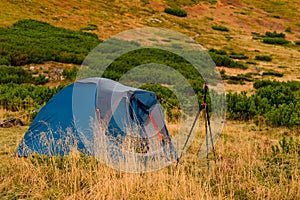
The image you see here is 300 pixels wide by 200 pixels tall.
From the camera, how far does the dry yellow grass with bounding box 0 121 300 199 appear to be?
18.4 feet

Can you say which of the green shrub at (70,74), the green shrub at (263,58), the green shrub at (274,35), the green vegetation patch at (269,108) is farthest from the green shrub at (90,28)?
the green vegetation patch at (269,108)

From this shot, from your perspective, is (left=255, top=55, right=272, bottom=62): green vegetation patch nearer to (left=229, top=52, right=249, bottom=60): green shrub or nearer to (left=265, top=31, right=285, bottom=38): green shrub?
(left=229, top=52, right=249, bottom=60): green shrub

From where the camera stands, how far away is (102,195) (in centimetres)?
551

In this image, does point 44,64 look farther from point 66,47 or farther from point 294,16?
point 294,16

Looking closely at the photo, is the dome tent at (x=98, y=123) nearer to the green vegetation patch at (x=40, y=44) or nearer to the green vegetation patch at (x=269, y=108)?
the green vegetation patch at (x=269, y=108)

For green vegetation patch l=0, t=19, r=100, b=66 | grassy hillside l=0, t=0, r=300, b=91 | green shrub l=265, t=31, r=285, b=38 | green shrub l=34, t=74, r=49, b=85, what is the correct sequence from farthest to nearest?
green shrub l=265, t=31, r=285, b=38
grassy hillside l=0, t=0, r=300, b=91
green vegetation patch l=0, t=19, r=100, b=66
green shrub l=34, t=74, r=49, b=85

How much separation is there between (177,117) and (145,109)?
17.2ft

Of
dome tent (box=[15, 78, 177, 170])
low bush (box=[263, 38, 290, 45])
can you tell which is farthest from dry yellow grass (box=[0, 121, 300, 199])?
low bush (box=[263, 38, 290, 45])

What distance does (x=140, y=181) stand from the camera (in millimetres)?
5941

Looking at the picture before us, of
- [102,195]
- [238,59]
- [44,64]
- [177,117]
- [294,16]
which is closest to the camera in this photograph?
[102,195]

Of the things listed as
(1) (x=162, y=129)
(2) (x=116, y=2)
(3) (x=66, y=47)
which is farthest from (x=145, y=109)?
(2) (x=116, y=2)

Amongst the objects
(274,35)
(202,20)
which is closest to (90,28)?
(202,20)

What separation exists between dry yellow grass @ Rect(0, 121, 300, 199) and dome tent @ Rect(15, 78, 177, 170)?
2.23ft

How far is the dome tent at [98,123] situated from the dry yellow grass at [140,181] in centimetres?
68
